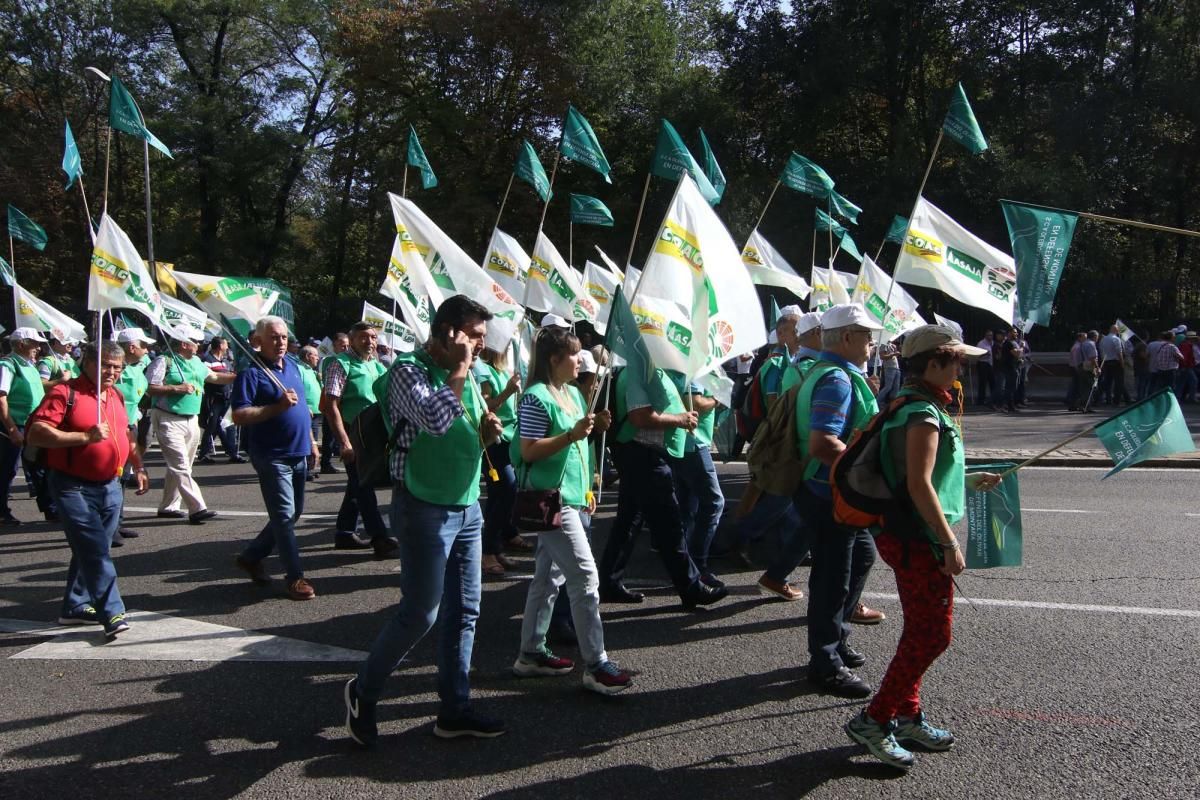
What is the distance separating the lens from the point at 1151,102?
2512 centimetres

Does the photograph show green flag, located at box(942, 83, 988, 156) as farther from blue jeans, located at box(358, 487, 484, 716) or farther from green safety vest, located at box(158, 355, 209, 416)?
green safety vest, located at box(158, 355, 209, 416)

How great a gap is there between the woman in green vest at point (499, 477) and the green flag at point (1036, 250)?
10.2 ft

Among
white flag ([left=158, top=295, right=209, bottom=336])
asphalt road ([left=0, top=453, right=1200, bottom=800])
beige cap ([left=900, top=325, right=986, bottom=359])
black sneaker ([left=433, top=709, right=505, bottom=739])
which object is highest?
white flag ([left=158, top=295, right=209, bottom=336])

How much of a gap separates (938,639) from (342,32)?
32.0m

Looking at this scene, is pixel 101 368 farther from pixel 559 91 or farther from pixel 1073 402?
pixel 559 91

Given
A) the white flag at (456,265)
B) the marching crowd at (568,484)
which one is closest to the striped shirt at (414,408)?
the marching crowd at (568,484)

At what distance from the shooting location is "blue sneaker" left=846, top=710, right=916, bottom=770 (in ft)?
11.9

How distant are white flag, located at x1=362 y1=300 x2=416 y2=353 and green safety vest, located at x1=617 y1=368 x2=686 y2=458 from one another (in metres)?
6.10

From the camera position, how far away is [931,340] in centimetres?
362

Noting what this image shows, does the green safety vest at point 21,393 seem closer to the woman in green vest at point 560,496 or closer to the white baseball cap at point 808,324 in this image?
the woman in green vest at point 560,496

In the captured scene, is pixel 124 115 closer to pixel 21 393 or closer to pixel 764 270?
pixel 21 393

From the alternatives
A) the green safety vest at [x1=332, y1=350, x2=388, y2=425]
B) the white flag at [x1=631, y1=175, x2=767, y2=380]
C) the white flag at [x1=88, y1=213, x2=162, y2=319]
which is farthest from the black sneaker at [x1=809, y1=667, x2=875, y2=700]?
the white flag at [x1=88, y1=213, x2=162, y2=319]

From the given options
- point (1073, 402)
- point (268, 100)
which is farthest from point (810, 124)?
point (268, 100)

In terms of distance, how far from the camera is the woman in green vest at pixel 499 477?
678cm
